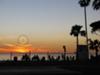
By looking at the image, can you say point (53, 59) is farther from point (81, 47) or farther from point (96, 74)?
point (96, 74)

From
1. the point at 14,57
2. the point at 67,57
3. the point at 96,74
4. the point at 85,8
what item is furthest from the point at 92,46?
the point at 96,74

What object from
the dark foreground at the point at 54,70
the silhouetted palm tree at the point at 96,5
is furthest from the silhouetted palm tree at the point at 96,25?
the dark foreground at the point at 54,70

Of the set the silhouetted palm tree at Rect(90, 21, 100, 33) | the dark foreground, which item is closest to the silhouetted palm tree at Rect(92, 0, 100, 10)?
the silhouetted palm tree at Rect(90, 21, 100, 33)

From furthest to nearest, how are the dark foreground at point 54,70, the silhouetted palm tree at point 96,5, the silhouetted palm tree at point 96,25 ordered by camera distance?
the silhouetted palm tree at point 96,5 < the silhouetted palm tree at point 96,25 < the dark foreground at point 54,70

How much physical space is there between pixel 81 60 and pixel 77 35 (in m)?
41.1

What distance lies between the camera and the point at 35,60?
169 feet

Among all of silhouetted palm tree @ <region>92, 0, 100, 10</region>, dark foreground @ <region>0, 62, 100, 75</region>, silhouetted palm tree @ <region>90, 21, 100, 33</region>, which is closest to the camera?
dark foreground @ <region>0, 62, 100, 75</region>

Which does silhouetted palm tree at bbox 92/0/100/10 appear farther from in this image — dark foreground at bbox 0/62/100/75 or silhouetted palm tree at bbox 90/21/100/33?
dark foreground at bbox 0/62/100/75

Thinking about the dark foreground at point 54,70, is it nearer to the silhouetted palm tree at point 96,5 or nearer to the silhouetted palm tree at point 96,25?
the silhouetted palm tree at point 96,25

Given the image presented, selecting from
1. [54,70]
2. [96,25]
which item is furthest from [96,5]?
[54,70]

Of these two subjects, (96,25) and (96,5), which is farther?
(96,5)

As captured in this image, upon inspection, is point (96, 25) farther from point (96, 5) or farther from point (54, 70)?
point (54, 70)

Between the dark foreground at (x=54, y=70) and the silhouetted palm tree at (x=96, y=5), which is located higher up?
the silhouetted palm tree at (x=96, y=5)

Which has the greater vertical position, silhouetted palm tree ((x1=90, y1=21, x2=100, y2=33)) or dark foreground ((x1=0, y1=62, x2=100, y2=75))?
silhouetted palm tree ((x1=90, y1=21, x2=100, y2=33))
